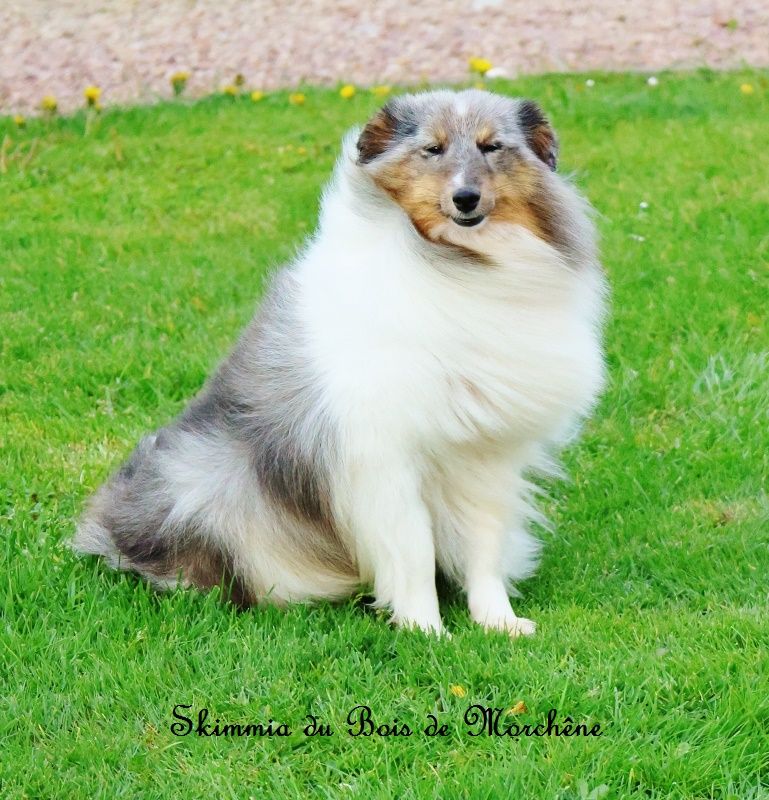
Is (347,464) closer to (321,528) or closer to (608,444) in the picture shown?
(321,528)

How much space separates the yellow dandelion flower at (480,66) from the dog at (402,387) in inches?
235

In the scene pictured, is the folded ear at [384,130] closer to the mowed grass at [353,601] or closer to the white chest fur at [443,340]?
the white chest fur at [443,340]

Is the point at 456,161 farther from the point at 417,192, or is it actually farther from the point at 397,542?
the point at 397,542

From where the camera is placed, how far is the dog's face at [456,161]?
134 inches

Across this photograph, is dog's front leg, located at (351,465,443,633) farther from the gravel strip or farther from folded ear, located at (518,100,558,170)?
the gravel strip

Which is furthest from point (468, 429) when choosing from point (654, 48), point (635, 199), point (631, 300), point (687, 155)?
point (654, 48)

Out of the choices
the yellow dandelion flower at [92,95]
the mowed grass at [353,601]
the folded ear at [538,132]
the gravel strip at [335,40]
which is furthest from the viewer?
the gravel strip at [335,40]

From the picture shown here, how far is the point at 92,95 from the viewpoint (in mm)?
8875

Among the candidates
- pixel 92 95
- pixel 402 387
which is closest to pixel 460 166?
pixel 402 387

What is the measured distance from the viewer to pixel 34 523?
437 cm

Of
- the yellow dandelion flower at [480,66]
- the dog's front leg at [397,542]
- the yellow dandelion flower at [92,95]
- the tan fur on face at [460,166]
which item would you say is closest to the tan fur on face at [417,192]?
the tan fur on face at [460,166]

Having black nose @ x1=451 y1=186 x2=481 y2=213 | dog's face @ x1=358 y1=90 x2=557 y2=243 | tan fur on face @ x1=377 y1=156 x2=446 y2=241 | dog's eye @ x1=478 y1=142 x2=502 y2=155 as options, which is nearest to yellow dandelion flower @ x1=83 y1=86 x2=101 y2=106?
dog's face @ x1=358 y1=90 x2=557 y2=243

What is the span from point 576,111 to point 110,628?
20.1 feet

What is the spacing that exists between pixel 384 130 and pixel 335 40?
751 centimetres
